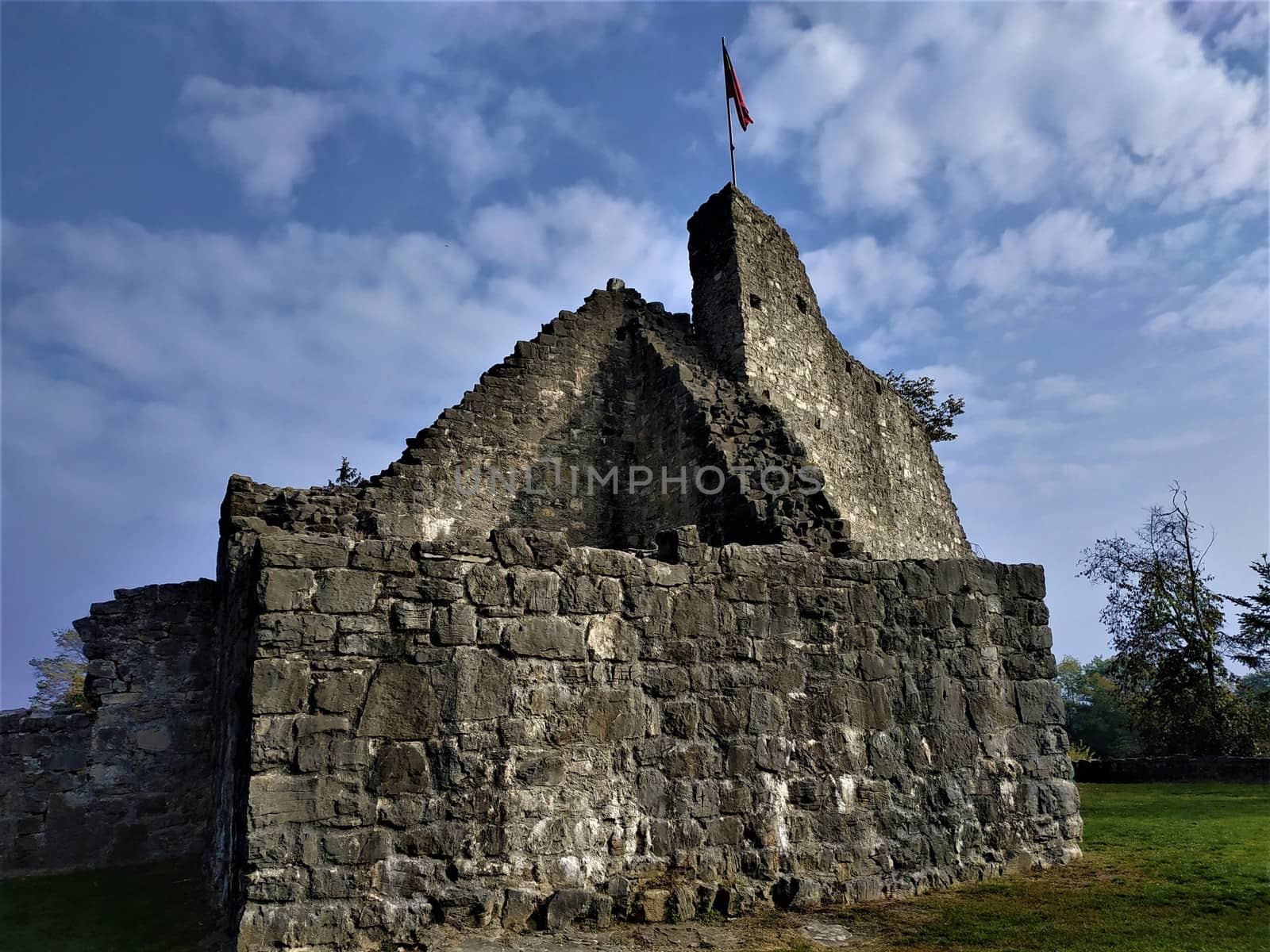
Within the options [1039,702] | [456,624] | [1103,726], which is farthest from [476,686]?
[1103,726]

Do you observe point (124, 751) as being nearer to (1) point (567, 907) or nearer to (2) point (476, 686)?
(2) point (476, 686)

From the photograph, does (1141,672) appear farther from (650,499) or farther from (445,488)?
(445,488)

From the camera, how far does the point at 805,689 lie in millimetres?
6746

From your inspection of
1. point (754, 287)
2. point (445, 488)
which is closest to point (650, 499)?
point (445, 488)

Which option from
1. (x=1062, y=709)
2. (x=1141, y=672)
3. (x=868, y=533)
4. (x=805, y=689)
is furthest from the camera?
(x=1141, y=672)

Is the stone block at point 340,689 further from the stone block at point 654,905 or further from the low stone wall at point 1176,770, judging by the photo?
the low stone wall at point 1176,770

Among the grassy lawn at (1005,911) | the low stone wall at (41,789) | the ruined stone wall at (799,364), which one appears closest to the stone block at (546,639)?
the grassy lawn at (1005,911)

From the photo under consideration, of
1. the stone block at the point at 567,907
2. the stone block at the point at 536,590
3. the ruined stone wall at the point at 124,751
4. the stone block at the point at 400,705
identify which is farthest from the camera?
the ruined stone wall at the point at 124,751

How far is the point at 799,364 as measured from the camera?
628 inches

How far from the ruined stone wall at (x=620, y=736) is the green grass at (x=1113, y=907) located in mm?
373

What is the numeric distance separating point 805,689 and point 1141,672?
76.9 ft

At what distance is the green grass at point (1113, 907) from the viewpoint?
5531mm

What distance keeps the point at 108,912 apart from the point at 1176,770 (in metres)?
18.9

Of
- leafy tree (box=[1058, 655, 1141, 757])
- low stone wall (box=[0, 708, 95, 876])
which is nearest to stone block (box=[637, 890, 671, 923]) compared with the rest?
low stone wall (box=[0, 708, 95, 876])
